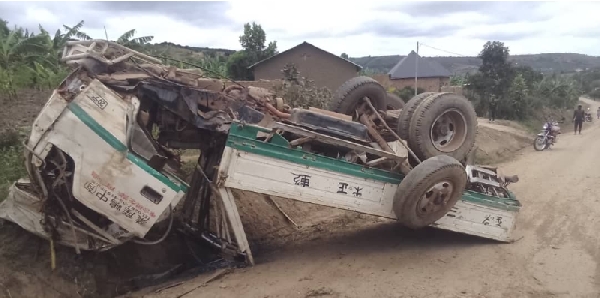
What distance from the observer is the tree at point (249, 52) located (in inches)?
1025

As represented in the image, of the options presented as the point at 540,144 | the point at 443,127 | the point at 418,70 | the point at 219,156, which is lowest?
the point at 540,144

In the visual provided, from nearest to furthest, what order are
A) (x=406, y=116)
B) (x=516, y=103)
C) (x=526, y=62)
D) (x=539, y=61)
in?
1. (x=406, y=116)
2. (x=516, y=103)
3. (x=526, y=62)
4. (x=539, y=61)

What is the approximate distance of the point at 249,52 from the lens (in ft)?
88.2

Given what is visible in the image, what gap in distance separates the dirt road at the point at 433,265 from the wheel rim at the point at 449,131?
47.6 inches

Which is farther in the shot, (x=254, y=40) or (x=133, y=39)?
(x=254, y=40)

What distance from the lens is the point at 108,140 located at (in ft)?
16.0

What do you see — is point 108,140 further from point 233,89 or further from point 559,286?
point 559,286

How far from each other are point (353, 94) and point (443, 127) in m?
1.19

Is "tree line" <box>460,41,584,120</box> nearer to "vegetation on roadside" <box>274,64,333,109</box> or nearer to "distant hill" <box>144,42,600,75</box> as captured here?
"vegetation on roadside" <box>274,64,333,109</box>

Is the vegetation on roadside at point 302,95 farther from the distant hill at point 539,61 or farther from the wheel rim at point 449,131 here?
the distant hill at point 539,61

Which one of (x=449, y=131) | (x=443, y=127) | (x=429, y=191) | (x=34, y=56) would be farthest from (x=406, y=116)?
(x=34, y=56)

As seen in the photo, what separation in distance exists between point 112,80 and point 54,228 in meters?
1.55

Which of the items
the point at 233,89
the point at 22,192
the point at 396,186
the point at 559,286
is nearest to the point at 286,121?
the point at 233,89

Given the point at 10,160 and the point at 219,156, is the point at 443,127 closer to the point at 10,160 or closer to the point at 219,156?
the point at 219,156
